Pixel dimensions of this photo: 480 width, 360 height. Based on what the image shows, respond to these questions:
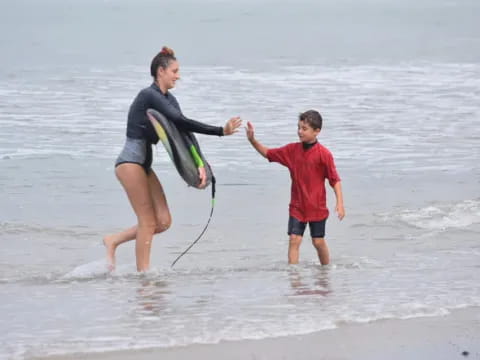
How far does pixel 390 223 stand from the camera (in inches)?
429

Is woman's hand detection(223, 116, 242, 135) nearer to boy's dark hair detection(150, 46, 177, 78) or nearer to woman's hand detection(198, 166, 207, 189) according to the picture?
woman's hand detection(198, 166, 207, 189)

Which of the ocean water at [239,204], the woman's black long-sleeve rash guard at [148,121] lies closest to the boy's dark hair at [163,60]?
the woman's black long-sleeve rash guard at [148,121]

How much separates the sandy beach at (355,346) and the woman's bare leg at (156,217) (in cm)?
209

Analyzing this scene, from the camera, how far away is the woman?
313 inches

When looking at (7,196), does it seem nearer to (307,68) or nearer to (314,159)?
(314,159)

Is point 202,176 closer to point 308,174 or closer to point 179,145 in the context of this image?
point 179,145

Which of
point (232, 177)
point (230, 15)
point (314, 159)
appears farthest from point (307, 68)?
point (230, 15)

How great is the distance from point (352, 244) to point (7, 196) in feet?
13.0

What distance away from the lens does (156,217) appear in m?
8.42

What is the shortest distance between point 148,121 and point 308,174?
1.19 meters

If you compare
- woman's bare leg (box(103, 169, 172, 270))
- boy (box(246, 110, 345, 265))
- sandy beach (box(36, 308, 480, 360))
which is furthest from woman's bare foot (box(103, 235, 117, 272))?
sandy beach (box(36, 308, 480, 360))

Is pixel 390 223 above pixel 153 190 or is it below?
below

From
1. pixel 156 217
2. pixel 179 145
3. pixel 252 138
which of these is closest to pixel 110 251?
pixel 156 217

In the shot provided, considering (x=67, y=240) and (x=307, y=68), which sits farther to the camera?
(x=307, y=68)
